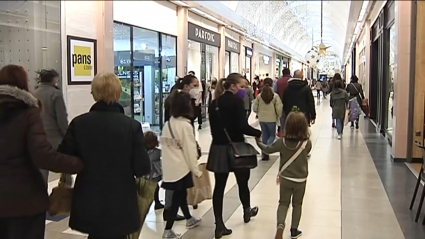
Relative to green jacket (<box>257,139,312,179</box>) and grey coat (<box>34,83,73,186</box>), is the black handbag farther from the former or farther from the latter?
grey coat (<box>34,83,73,186</box>)

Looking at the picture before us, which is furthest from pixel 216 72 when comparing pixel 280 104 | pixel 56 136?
pixel 56 136

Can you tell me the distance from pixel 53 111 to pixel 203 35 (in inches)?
436

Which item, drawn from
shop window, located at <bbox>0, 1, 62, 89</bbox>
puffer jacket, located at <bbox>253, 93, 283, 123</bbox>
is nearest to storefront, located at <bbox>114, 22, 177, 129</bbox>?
shop window, located at <bbox>0, 1, 62, 89</bbox>

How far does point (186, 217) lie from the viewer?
4480 millimetres

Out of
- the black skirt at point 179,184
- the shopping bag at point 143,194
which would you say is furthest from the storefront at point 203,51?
the shopping bag at point 143,194

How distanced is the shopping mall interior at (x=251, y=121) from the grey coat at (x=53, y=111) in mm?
952

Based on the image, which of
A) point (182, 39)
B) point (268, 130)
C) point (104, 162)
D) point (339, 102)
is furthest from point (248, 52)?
point (104, 162)

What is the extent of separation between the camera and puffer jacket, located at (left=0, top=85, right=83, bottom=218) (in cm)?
246

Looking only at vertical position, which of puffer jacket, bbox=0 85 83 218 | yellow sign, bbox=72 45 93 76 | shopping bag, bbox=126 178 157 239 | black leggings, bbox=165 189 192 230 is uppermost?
yellow sign, bbox=72 45 93 76

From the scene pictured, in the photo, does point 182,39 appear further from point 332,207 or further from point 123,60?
point 332,207

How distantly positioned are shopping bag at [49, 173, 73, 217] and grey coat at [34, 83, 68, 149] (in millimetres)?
2462

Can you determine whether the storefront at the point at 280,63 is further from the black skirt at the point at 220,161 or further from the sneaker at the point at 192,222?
the black skirt at the point at 220,161

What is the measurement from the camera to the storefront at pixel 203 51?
1477 centimetres

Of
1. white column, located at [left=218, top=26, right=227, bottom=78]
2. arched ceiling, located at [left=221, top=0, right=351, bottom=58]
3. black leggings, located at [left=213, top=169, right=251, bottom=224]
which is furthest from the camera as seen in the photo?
arched ceiling, located at [left=221, top=0, right=351, bottom=58]
